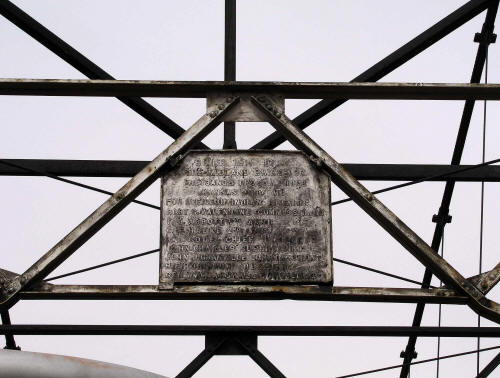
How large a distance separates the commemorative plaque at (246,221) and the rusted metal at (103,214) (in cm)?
12

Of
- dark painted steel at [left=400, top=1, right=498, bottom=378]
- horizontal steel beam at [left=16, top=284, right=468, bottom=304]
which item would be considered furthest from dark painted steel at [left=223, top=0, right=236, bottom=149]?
dark painted steel at [left=400, top=1, right=498, bottom=378]

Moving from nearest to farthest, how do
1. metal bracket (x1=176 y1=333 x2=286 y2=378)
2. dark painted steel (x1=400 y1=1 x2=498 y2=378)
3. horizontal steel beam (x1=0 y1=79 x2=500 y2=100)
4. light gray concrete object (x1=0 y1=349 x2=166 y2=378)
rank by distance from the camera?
light gray concrete object (x1=0 y1=349 x2=166 y2=378) < horizontal steel beam (x1=0 y1=79 x2=500 y2=100) < metal bracket (x1=176 y1=333 x2=286 y2=378) < dark painted steel (x1=400 y1=1 x2=498 y2=378)

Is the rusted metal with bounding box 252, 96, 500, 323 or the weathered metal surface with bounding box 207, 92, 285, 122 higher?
the weathered metal surface with bounding box 207, 92, 285, 122

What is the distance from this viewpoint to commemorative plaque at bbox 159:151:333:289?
6.31 m

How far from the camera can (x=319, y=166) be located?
21.5ft

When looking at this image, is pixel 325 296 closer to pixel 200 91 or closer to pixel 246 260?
pixel 246 260

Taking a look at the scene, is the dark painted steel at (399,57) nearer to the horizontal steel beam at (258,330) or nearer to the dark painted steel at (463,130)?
the dark painted steel at (463,130)

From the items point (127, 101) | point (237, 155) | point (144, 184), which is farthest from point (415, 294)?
point (127, 101)

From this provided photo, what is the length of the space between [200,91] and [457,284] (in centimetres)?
237

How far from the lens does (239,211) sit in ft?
21.1

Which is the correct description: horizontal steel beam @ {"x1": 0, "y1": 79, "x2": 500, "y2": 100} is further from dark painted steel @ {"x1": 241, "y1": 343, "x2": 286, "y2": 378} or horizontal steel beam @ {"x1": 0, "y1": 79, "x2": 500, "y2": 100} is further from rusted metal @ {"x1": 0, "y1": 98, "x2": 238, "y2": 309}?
dark painted steel @ {"x1": 241, "y1": 343, "x2": 286, "y2": 378}

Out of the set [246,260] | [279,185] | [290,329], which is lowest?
[290,329]

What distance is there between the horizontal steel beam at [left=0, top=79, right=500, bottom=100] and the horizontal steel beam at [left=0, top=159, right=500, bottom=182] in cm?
155

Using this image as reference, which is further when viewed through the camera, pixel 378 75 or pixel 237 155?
pixel 378 75
